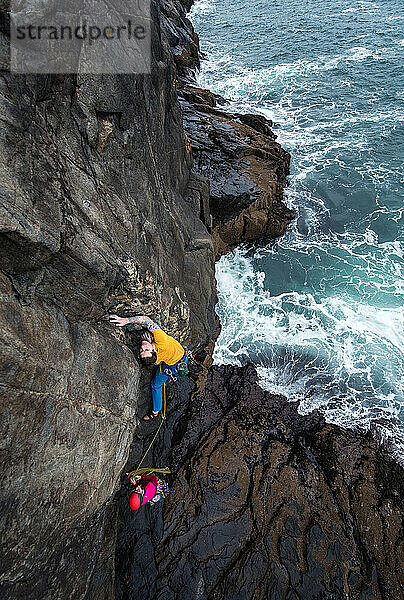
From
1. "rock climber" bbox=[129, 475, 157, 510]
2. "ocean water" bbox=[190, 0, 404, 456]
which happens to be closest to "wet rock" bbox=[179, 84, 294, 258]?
"ocean water" bbox=[190, 0, 404, 456]

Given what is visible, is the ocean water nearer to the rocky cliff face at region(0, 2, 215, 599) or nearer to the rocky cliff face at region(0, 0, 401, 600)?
the rocky cliff face at region(0, 0, 401, 600)

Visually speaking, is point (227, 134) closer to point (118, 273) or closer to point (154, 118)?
point (154, 118)

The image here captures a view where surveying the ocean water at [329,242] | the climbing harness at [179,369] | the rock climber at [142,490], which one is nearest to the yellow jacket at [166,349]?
the climbing harness at [179,369]

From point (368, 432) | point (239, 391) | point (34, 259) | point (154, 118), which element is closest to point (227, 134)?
point (154, 118)

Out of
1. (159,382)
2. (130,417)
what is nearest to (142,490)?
(130,417)

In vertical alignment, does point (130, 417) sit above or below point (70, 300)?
below

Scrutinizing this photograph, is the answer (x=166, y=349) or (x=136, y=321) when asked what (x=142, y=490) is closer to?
(x=166, y=349)
